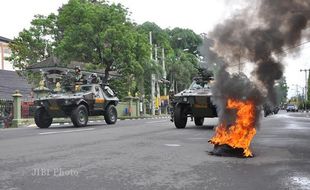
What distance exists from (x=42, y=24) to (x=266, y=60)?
33597mm

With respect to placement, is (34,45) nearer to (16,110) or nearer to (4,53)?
(16,110)

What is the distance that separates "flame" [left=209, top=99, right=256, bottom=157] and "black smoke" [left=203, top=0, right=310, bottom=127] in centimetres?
15

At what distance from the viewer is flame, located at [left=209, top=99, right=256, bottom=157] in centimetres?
884

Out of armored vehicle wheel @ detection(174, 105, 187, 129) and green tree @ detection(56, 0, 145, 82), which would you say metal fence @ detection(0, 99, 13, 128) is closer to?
green tree @ detection(56, 0, 145, 82)

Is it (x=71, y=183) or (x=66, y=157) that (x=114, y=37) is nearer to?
(x=66, y=157)

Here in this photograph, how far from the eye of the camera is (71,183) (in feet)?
19.8

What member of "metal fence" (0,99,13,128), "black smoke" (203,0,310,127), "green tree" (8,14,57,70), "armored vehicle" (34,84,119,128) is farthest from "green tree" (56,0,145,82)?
"black smoke" (203,0,310,127)

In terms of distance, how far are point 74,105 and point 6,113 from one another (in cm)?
916

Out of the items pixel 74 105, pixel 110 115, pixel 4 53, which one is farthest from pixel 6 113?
pixel 4 53

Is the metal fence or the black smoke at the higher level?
the black smoke

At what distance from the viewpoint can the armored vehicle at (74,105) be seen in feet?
61.8

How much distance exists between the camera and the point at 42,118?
65.1 ft

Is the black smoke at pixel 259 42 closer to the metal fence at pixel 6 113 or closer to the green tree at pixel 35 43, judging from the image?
the metal fence at pixel 6 113

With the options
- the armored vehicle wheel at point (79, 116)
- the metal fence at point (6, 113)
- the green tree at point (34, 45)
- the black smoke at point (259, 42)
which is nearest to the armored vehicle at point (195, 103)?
the armored vehicle wheel at point (79, 116)
